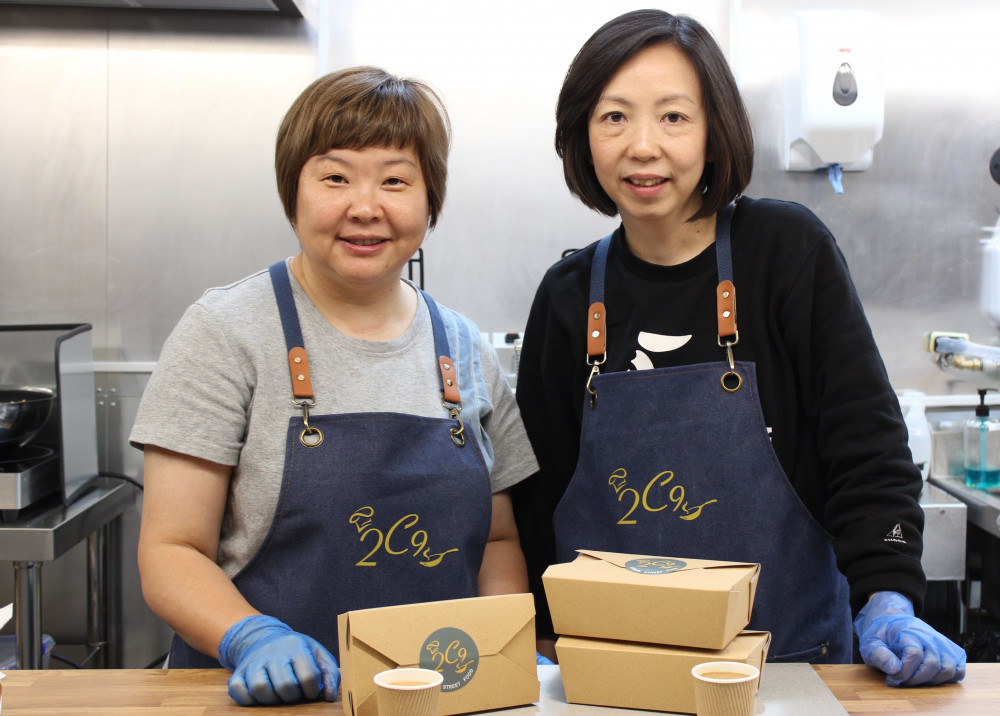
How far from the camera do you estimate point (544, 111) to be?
2.82 m

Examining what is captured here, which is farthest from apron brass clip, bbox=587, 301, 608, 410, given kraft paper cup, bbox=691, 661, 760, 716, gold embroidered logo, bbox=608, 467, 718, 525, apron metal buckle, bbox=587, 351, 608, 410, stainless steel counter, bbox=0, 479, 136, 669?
stainless steel counter, bbox=0, 479, 136, 669

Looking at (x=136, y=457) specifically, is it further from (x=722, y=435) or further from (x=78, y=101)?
(x=722, y=435)

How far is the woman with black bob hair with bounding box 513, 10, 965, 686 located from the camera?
130cm

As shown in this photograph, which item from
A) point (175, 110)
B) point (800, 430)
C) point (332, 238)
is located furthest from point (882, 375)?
point (175, 110)

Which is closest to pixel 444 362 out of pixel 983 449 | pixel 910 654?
pixel 910 654

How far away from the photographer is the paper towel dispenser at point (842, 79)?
8.23ft

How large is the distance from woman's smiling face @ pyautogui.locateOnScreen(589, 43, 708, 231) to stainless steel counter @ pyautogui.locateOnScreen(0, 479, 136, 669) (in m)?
1.67

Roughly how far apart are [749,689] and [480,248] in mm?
2140

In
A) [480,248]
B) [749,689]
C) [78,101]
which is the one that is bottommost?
[749,689]

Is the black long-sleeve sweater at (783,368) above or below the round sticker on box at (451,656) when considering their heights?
above

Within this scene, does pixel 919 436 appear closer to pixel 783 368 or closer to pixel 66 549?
pixel 783 368

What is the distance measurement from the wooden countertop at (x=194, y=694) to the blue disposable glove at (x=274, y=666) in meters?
0.02

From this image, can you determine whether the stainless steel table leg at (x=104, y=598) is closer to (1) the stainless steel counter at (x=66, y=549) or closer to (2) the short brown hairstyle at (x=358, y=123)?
(1) the stainless steel counter at (x=66, y=549)

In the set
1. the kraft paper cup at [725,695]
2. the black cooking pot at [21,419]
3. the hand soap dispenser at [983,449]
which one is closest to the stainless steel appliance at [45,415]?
the black cooking pot at [21,419]
